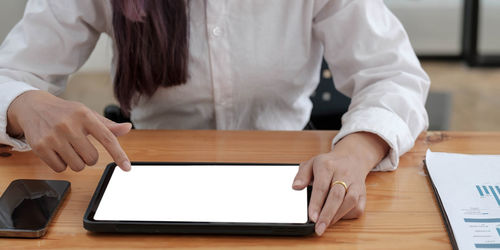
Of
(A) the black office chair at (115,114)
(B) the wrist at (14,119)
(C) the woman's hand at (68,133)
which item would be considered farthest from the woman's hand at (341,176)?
(A) the black office chair at (115,114)

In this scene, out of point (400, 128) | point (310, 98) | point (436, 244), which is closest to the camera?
point (436, 244)

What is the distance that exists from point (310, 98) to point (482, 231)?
2.22 ft

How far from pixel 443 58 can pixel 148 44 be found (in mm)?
2146

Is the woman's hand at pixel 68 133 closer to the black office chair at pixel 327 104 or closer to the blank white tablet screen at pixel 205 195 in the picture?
the blank white tablet screen at pixel 205 195

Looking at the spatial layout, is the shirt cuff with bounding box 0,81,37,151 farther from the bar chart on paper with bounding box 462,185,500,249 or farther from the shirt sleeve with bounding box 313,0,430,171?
the bar chart on paper with bounding box 462,185,500,249

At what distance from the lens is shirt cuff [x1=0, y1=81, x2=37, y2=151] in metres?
0.85

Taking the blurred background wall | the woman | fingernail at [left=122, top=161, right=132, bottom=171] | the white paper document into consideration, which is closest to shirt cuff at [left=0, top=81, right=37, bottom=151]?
the woman

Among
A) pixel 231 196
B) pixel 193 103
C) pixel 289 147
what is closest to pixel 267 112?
pixel 193 103

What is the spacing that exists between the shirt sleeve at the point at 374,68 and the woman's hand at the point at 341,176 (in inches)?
1.1

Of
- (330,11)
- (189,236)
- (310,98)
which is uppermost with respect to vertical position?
(330,11)

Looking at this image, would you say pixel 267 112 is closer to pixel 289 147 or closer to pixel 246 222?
pixel 289 147

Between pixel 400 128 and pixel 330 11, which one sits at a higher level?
pixel 330 11

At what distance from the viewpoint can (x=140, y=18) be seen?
921 mm

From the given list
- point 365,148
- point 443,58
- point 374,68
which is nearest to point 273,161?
point 365,148
